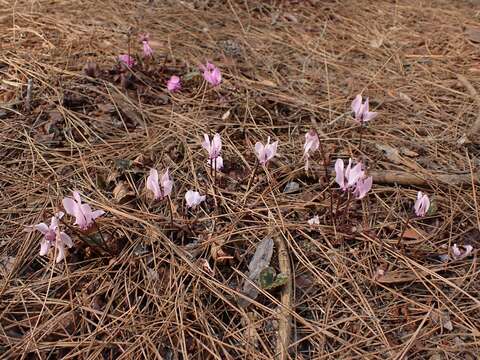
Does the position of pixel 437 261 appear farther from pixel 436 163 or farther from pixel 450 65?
pixel 450 65


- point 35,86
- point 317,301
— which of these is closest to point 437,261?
point 317,301

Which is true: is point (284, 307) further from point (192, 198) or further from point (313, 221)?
point (192, 198)

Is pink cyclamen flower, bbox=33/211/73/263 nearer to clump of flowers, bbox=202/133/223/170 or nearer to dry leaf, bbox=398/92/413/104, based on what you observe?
clump of flowers, bbox=202/133/223/170

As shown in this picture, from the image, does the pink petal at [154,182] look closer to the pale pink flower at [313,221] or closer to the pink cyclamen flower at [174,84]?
the pale pink flower at [313,221]

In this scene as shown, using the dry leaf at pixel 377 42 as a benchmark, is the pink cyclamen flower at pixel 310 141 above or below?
above

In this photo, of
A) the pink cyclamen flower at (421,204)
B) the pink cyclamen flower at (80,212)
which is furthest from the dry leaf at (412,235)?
the pink cyclamen flower at (80,212)

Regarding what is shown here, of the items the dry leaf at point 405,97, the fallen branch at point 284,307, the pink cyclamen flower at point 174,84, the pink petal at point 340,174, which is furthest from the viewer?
the dry leaf at point 405,97

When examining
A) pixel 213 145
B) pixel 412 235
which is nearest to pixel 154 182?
pixel 213 145

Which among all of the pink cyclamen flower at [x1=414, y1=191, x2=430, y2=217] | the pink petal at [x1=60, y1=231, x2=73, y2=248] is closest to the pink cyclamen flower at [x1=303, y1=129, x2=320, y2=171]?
the pink cyclamen flower at [x1=414, y1=191, x2=430, y2=217]
